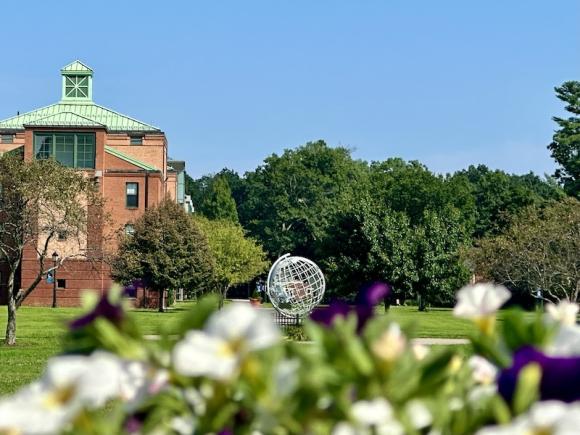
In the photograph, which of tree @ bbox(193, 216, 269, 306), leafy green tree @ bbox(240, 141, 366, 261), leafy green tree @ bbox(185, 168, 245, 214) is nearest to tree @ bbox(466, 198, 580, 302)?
tree @ bbox(193, 216, 269, 306)

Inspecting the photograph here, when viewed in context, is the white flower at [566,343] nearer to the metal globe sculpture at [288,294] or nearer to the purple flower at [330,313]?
the purple flower at [330,313]

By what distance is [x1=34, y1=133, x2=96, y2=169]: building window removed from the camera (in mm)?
58281

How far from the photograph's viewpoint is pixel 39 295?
59688mm

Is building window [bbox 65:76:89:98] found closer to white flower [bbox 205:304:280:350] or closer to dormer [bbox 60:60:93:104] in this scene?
dormer [bbox 60:60:93:104]

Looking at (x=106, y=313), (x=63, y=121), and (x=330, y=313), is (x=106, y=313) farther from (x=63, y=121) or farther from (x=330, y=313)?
(x=63, y=121)

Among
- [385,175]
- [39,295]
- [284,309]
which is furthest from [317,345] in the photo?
[385,175]

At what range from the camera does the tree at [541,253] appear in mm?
39188

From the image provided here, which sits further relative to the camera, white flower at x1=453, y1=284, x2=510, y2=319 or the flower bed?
white flower at x1=453, y1=284, x2=510, y2=319

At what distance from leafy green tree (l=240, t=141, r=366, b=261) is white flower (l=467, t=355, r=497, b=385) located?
83395 mm

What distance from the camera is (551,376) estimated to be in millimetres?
1746

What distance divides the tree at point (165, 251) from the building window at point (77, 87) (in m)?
Answer: 19.3

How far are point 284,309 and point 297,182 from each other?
163 ft

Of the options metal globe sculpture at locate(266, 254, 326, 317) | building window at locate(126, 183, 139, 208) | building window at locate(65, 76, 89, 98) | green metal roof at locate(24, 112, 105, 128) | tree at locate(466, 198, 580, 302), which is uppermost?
building window at locate(65, 76, 89, 98)

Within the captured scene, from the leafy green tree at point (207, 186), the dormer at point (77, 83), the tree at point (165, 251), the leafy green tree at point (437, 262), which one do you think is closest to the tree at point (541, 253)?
the leafy green tree at point (437, 262)
